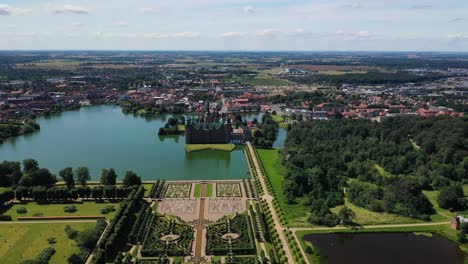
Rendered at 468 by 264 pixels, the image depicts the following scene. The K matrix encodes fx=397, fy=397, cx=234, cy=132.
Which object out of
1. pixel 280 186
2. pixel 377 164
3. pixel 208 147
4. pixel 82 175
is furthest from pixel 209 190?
pixel 377 164

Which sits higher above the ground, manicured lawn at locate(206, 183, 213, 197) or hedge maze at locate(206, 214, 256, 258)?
manicured lawn at locate(206, 183, 213, 197)

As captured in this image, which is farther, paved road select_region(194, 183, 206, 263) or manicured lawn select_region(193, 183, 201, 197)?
manicured lawn select_region(193, 183, 201, 197)

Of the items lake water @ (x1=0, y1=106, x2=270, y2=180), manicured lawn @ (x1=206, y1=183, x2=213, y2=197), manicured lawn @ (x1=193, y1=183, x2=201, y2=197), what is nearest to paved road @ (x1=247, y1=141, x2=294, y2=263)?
lake water @ (x1=0, y1=106, x2=270, y2=180)

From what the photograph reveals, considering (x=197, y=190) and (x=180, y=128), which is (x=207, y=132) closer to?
(x=180, y=128)

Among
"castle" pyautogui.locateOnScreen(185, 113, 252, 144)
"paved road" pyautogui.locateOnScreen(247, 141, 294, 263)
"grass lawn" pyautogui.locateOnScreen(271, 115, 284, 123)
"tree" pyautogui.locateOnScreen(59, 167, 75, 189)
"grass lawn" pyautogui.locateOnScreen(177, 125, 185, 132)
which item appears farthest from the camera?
"grass lawn" pyautogui.locateOnScreen(271, 115, 284, 123)

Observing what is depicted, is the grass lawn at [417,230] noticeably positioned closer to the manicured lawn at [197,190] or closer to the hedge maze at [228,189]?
the hedge maze at [228,189]

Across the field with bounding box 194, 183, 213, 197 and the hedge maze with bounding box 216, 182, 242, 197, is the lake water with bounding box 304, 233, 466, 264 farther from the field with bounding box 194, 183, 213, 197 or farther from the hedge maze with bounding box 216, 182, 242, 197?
the field with bounding box 194, 183, 213, 197
